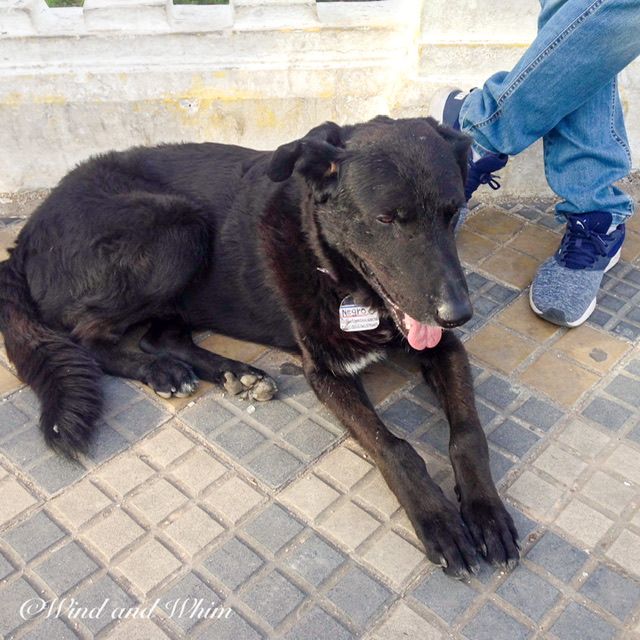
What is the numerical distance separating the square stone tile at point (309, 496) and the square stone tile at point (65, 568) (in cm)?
69

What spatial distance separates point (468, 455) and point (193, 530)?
1.00m

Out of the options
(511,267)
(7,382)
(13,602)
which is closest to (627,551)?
(511,267)

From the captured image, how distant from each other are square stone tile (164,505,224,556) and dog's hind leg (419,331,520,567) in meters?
0.87

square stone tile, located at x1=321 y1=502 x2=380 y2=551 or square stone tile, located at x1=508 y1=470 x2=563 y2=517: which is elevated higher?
square stone tile, located at x1=321 y1=502 x2=380 y2=551

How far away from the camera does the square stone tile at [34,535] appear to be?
2248 mm

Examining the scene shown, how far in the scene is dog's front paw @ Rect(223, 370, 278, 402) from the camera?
2846mm

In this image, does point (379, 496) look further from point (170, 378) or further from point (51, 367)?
point (51, 367)

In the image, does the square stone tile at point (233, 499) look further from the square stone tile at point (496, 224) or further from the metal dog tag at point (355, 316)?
the square stone tile at point (496, 224)

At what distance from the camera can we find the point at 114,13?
386 centimetres

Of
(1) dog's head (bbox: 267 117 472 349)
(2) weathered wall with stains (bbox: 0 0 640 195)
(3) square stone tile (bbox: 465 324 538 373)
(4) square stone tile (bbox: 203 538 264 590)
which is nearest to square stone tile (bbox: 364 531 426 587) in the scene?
(4) square stone tile (bbox: 203 538 264 590)


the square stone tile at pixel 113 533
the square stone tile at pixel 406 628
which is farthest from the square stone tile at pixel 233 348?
the square stone tile at pixel 406 628

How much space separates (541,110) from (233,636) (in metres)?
2.67

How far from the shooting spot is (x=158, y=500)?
2.43 metres

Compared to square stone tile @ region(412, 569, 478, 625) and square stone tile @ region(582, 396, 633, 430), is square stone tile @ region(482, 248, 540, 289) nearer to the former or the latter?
square stone tile @ region(582, 396, 633, 430)
